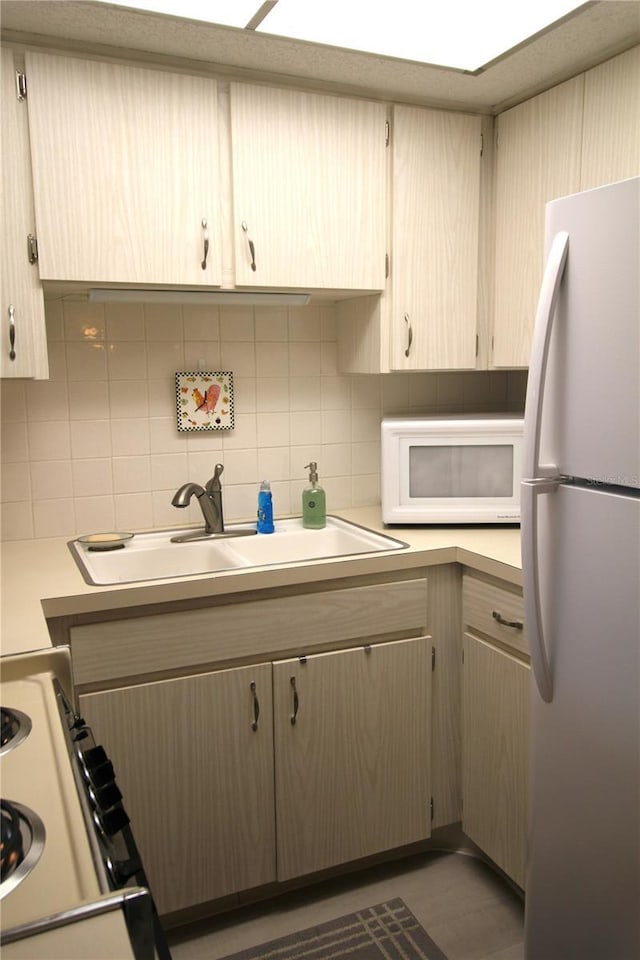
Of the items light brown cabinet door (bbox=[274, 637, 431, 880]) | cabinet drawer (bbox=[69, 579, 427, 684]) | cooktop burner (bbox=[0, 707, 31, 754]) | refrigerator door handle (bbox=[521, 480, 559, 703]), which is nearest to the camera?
cooktop burner (bbox=[0, 707, 31, 754])

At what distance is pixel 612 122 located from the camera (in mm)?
1932

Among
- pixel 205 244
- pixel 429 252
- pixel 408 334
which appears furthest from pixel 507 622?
pixel 205 244

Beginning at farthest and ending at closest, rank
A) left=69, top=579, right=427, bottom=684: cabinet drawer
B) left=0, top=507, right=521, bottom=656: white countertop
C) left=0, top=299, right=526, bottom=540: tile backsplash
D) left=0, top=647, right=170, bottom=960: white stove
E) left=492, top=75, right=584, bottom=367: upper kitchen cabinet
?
left=0, top=299, right=526, bottom=540: tile backsplash
left=492, top=75, right=584, bottom=367: upper kitchen cabinet
left=69, top=579, right=427, bottom=684: cabinet drawer
left=0, top=507, right=521, bottom=656: white countertop
left=0, top=647, right=170, bottom=960: white stove

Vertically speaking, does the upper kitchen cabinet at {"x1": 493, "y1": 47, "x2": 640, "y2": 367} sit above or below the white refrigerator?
above

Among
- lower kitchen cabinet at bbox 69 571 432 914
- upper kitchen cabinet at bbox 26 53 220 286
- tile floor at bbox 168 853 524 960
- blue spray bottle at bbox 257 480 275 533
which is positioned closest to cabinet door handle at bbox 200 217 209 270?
upper kitchen cabinet at bbox 26 53 220 286

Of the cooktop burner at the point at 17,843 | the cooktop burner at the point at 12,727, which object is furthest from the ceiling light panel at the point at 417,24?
the cooktop burner at the point at 17,843

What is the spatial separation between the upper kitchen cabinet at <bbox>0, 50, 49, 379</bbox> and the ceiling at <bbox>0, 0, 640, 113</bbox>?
0.16m

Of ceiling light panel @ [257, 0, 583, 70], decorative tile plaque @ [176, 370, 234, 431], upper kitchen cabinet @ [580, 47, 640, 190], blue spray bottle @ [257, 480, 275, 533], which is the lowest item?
blue spray bottle @ [257, 480, 275, 533]

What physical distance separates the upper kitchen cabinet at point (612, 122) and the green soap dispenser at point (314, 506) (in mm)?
1156

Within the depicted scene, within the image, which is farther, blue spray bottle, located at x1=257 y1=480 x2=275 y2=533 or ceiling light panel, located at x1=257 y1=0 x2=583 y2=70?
blue spray bottle, located at x1=257 y1=480 x2=275 y2=533

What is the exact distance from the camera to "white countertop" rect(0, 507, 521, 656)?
163cm

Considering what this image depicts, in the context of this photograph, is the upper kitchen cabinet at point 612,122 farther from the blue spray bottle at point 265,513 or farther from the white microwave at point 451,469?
the blue spray bottle at point 265,513

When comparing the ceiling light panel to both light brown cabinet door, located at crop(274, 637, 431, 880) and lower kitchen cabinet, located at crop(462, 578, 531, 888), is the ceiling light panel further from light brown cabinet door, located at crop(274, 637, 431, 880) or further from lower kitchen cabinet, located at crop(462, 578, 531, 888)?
light brown cabinet door, located at crop(274, 637, 431, 880)

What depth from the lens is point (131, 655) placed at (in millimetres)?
1781
